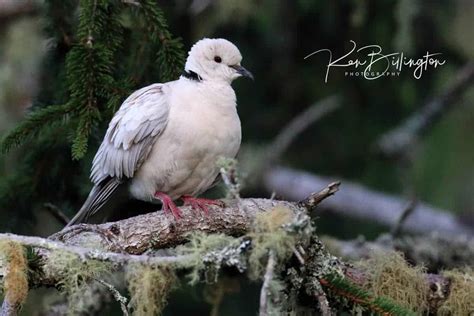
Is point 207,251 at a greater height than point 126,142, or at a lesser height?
lesser

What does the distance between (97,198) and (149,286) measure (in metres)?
1.27

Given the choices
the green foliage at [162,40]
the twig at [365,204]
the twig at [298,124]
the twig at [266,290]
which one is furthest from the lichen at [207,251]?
the twig at [365,204]

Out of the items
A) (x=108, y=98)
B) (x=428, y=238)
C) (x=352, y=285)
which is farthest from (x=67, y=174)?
(x=428, y=238)

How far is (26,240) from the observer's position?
3291mm

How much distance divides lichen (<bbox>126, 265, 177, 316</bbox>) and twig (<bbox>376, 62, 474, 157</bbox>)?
3.33 m

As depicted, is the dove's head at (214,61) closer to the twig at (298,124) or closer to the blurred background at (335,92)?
the blurred background at (335,92)

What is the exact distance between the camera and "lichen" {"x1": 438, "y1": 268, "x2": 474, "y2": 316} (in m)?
3.94

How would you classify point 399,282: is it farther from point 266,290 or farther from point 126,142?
point 126,142

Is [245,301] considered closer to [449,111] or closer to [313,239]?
[449,111]

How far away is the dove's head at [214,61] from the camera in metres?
4.52

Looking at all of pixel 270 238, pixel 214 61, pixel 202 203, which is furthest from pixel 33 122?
pixel 270 238

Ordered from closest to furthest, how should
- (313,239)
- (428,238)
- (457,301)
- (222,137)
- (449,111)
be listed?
(313,239)
(457,301)
(222,137)
(428,238)
(449,111)

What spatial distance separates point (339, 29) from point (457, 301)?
9.28 ft

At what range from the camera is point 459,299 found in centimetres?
395
